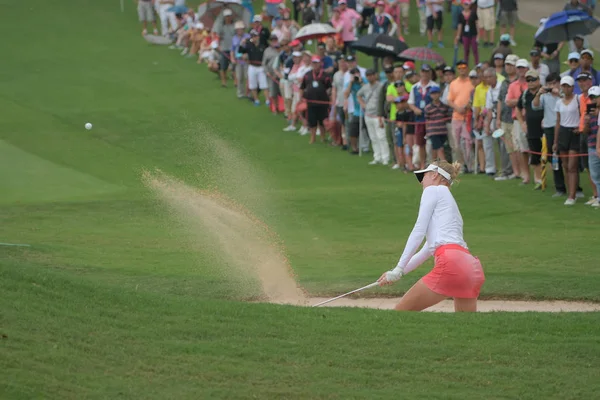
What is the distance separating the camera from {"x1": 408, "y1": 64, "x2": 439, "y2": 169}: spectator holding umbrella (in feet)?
70.2

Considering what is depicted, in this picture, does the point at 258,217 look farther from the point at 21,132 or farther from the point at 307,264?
the point at 21,132

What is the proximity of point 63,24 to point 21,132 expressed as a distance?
14544 mm

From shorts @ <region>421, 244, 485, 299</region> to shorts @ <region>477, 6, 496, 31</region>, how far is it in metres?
21.5

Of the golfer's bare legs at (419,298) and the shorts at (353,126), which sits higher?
the golfer's bare legs at (419,298)

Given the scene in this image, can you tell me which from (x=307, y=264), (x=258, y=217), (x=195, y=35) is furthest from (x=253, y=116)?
(x=307, y=264)

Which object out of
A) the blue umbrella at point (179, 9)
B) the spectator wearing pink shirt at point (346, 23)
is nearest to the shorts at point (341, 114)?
the spectator wearing pink shirt at point (346, 23)

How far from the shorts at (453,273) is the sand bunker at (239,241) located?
2.95 meters

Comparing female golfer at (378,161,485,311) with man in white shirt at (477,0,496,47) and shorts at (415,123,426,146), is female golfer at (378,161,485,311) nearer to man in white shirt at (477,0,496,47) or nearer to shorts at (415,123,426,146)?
shorts at (415,123,426,146)

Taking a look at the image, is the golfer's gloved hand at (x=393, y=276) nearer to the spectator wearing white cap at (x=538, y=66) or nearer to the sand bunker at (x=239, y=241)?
the sand bunker at (x=239, y=241)

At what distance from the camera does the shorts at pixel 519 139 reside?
19812mm

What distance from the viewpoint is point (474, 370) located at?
8703 millimetres

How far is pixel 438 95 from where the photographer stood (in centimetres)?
2094

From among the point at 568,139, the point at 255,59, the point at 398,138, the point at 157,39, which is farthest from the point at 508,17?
the point at 157,39

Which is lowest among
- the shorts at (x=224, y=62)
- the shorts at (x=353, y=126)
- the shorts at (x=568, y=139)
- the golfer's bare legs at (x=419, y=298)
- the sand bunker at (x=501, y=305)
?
the shorts at (x=353, y=126)
